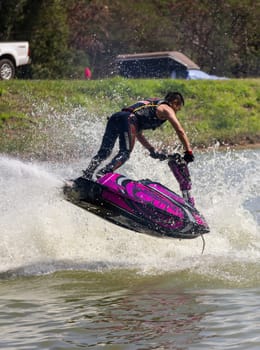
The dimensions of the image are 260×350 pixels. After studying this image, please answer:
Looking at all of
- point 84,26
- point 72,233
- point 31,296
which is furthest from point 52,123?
point 84,26

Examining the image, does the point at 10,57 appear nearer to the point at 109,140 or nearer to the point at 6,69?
the point at 6,69

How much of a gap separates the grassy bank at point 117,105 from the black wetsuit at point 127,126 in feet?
35.4

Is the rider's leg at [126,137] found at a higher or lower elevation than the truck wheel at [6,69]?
lower

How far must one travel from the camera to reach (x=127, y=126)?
35.1 ft

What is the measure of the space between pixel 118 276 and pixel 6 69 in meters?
19.7

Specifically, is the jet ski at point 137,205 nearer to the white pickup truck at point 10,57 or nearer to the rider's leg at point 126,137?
the rider's leg at point 126,137

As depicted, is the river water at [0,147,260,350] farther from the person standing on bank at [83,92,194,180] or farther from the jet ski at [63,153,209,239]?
the person standing on bank at [83,92,194,180]

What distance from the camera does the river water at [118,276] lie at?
7.55 metres

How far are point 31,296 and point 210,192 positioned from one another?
178 inches

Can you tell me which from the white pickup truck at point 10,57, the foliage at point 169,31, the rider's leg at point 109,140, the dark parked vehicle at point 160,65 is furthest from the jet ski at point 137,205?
the foliage at point 169,31

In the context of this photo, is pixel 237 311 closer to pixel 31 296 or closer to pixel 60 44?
pixel 31 296

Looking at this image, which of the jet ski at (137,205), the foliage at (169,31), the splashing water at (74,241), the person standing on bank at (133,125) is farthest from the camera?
the foliage at (169,31)

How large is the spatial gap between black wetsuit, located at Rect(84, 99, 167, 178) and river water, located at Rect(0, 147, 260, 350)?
67 centimetres

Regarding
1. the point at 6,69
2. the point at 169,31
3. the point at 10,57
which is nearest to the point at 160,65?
the point at 169,31
